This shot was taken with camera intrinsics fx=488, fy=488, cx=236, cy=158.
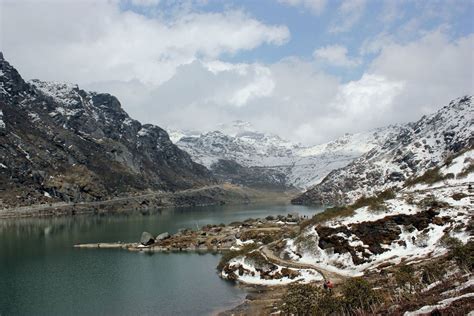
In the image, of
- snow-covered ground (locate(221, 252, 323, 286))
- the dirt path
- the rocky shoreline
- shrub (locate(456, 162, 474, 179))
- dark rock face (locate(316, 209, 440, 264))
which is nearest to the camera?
the dirt path

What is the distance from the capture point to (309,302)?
61156 millimetres

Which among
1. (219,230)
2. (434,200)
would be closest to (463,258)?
(434,200)

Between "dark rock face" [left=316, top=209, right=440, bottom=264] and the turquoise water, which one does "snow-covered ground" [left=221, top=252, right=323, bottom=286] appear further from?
"dark rock face" [left=316, top=209, right=440, bottom=264]

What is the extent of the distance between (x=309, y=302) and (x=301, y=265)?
33.1 meters

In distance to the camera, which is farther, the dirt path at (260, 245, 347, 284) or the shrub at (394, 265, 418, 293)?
the dirt path at (260, 245, 347, 284)

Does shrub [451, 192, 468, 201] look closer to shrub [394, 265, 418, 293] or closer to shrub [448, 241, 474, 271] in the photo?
shrub [448, 241, 474, 271]

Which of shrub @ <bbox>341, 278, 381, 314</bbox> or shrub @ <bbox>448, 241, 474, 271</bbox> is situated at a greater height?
shrub @ <bbox>448, 241, 474, 271</bbox>

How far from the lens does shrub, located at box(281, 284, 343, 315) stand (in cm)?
5722

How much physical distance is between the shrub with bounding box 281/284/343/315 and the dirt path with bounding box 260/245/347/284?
16349 millimetres

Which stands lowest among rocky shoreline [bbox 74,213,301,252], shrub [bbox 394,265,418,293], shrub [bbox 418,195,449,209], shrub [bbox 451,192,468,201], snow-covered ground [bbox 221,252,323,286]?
snow-covered ground [bbox 221,252,323,286]

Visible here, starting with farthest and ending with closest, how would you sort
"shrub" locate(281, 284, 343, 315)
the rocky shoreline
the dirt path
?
the rocky shoreline < the dirt path < "shrub" locate(281, 284, 343, 315)

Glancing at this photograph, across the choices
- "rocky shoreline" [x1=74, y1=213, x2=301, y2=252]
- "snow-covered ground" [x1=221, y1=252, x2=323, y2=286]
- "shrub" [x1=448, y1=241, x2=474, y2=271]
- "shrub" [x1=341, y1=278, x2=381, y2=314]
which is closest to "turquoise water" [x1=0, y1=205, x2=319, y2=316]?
"snow-covered ground" [x1=221, y1=252, x2=323, y2=286]

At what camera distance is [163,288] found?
91688 millimetres

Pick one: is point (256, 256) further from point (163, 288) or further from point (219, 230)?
point (219, 230)
